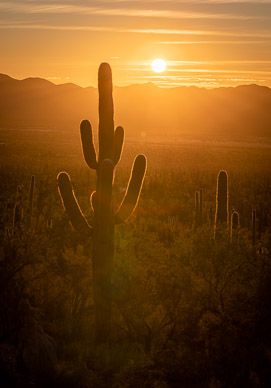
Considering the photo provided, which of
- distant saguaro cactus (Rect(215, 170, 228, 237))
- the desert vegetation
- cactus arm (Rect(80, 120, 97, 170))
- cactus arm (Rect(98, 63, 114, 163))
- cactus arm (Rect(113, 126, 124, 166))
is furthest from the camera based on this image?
distant saguaro cactus (Rect(215, 170, 228, 237))

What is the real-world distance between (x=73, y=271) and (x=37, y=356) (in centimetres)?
336

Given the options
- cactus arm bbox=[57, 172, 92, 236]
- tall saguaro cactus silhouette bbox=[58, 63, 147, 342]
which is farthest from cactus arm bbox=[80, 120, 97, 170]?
cactus arm bbox=[57, 172, 92, 236]

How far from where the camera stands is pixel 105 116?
11047 millimetres

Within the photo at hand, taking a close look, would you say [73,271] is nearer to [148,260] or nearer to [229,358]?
[148,260]

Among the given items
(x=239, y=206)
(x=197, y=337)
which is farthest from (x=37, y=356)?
(x=239, y=206)

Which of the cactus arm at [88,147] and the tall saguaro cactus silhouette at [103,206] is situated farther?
the cactus arm at [88,147]

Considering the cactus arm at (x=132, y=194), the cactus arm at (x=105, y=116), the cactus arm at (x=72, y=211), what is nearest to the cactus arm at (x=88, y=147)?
the cactus arm at (x=105, y=116)

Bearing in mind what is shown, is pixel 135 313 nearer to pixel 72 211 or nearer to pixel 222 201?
pixel 72 211

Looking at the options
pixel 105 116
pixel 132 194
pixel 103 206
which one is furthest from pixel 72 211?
pixel 105 116

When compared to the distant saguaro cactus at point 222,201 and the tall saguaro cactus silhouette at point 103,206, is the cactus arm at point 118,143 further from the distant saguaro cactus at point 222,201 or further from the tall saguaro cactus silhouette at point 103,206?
the distant saguaro cactus at point 222,201

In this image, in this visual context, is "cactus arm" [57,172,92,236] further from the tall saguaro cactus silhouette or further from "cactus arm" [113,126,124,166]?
"cactus arm" [113,126,124,166]

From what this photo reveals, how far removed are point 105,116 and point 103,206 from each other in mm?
2033

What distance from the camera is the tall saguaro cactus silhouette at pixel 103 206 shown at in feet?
34.0

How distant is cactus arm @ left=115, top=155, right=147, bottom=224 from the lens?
10961 mm
